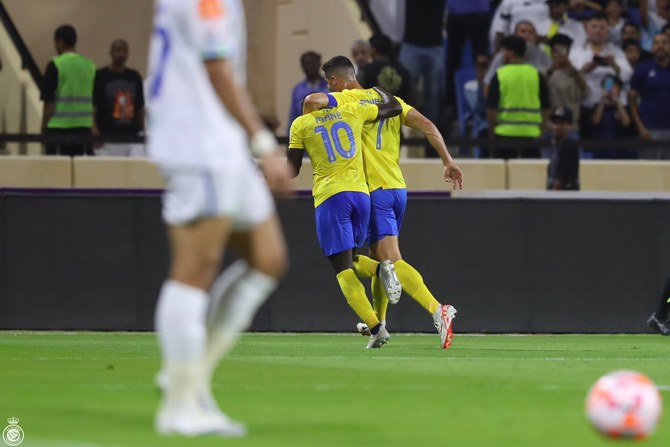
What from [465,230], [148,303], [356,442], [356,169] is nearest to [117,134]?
[148,303]

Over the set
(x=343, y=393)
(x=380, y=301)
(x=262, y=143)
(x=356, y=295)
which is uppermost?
(x=262, y=143)

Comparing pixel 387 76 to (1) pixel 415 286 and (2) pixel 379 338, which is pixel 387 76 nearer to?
(1) pixel 415 286

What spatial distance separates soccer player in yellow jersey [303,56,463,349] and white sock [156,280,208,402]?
24.4ft

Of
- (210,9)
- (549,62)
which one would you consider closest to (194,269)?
(210,9)

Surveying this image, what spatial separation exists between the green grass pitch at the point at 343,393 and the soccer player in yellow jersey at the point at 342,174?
2.24 feet

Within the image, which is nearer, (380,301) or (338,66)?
(338,66)

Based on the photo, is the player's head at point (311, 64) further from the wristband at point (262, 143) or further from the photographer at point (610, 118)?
the wristband at point (262, 143)

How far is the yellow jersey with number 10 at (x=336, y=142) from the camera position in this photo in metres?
14.6

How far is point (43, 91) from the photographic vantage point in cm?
1997

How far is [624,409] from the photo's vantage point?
673 centimetres

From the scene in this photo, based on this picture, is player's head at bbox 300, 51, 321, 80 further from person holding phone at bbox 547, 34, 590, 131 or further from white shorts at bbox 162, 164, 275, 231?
white shorts at bbox 162, 164, 275, 231

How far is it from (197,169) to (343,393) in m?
2.46

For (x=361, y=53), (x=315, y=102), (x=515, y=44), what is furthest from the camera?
(x=361, y=53)

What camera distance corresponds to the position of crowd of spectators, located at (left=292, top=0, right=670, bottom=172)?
810 inches
